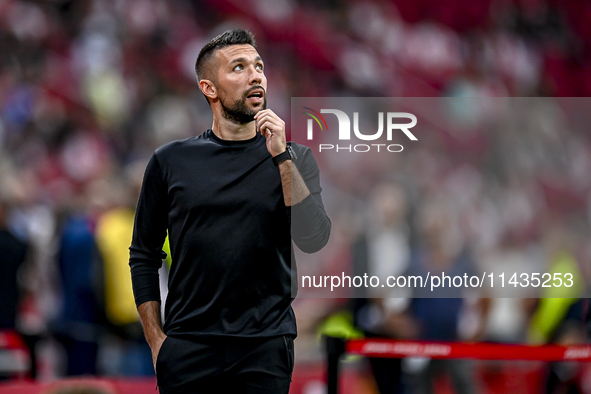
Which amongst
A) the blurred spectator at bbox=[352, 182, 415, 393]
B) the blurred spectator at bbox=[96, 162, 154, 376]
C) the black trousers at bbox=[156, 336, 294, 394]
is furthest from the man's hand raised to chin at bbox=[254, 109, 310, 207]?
the blurred spectator at bbox=[96, 162, 154, 376]

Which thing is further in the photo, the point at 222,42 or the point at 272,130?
the point at 222,42

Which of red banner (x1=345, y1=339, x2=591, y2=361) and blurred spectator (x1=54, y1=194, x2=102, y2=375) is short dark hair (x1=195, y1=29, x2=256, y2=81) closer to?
red banner (x1=345, y1=339, x2=591, y2=361)

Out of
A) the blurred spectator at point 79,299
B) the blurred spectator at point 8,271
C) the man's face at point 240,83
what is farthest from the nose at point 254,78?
the blurred spectator at point 8,271

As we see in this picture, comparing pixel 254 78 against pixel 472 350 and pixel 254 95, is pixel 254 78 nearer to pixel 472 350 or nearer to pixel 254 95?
pixel 254 95

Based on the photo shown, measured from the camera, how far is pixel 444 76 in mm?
11281

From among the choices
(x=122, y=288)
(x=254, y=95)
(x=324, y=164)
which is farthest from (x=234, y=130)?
(x=122, y=288)

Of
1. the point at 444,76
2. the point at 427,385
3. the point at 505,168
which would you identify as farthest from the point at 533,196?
the point at 444,76

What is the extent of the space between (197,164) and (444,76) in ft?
30.5

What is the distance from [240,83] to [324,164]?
1220mm

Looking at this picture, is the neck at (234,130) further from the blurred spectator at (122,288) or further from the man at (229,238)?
the blurred spectator at (122,288)

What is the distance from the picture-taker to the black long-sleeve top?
243 centimetres

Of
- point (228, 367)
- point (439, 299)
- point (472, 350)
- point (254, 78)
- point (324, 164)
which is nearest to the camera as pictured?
point (228, 367)

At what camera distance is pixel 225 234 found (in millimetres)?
2443

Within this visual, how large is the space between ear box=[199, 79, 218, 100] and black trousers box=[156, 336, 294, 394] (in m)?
0.87
